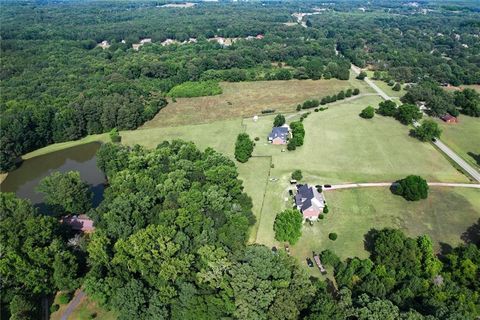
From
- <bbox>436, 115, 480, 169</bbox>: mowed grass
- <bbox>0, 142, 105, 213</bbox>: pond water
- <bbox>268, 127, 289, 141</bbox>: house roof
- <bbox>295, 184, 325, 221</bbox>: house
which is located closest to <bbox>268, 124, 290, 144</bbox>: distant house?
<bbox>268, 127, 289, 141</bbox>: house roof

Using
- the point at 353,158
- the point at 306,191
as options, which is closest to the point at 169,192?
the point at 306,191

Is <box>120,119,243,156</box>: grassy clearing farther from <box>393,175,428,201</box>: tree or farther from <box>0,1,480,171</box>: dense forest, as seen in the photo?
<box>393,175,428,201</box>: tree

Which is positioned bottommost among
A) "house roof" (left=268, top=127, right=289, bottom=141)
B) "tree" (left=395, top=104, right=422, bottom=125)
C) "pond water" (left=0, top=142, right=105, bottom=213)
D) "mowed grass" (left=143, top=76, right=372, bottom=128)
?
"pond water" (left=0, top=142, right=105, bottom=213)

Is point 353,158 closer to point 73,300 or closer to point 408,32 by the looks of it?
point 73,300

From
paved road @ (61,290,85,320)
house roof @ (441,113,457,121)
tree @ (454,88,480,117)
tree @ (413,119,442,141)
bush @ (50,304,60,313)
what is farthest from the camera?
tree @ (454,88,480,117)

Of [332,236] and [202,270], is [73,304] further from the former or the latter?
[332,236]

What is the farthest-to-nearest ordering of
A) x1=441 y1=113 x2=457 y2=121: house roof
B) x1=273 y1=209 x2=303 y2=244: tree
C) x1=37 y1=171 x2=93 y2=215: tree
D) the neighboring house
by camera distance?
x1=441 y1=113 x2=457 y2=121: house roof, x1=37 y1=171 x2=93 y2=215: tree, the neighboring house, x1=273 y1=209 x2=303 y2=244: tree

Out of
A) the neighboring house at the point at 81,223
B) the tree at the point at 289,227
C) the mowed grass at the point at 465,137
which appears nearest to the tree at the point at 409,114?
the mowed grass at the point at 465,137
